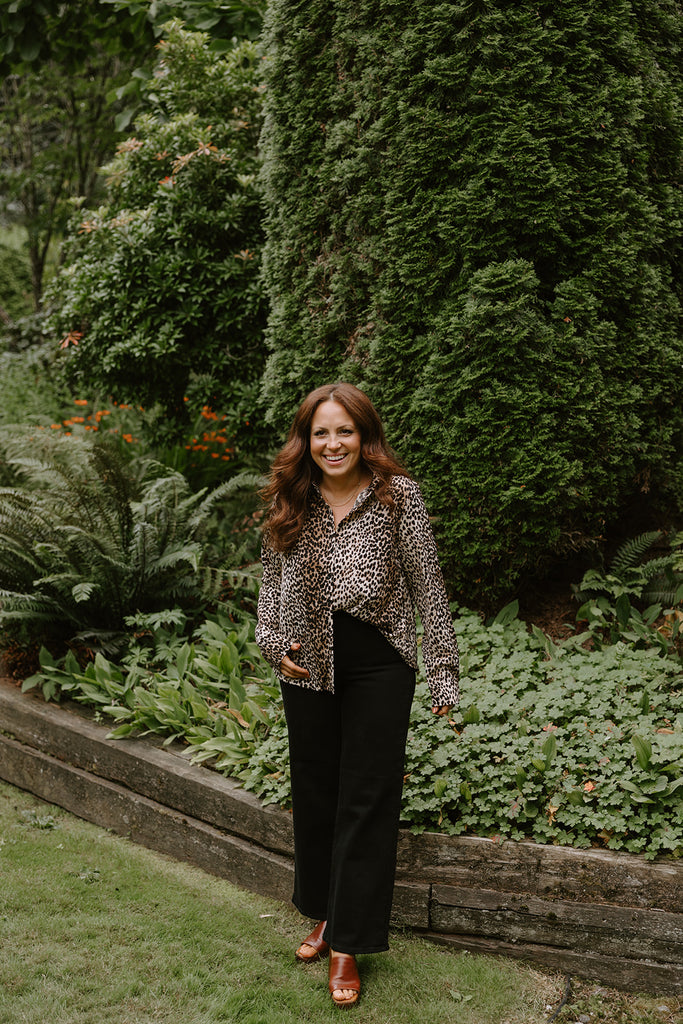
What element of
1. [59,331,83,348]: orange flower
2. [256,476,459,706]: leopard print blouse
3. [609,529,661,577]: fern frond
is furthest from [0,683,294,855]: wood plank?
[59,331,83,348]: orange flower

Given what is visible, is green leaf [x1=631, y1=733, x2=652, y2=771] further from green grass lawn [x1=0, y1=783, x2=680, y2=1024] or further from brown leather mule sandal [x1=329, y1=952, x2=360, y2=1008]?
brown leather mule sandal [x1=329, y1=952, x2=360, y2=1008]

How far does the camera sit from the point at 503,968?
3111mm

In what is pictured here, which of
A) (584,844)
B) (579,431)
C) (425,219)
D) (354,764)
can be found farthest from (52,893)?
(425,219)

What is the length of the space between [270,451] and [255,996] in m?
4.20

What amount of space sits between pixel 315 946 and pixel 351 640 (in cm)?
124

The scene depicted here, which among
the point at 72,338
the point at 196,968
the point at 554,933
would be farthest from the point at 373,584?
the point at 72,338

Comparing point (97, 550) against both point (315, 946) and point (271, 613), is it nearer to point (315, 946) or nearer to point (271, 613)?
point (271, 613)

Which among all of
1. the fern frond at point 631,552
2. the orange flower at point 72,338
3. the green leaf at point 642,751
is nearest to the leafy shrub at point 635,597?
the fern frond at point 631,552

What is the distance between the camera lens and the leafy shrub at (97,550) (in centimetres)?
482

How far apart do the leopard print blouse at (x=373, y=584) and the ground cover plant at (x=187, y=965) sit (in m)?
1.06

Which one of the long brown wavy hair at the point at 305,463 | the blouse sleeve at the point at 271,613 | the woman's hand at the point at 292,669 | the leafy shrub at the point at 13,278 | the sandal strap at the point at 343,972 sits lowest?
the sandal strap at the point at 343,972

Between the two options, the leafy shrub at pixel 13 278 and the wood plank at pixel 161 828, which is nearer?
the wood plank at pixel 161 828

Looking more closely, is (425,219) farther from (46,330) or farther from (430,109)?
(46,330)

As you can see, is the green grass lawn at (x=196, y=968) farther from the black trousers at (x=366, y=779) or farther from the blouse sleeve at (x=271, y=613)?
the blouse sleeve at (x=271, y=613)
